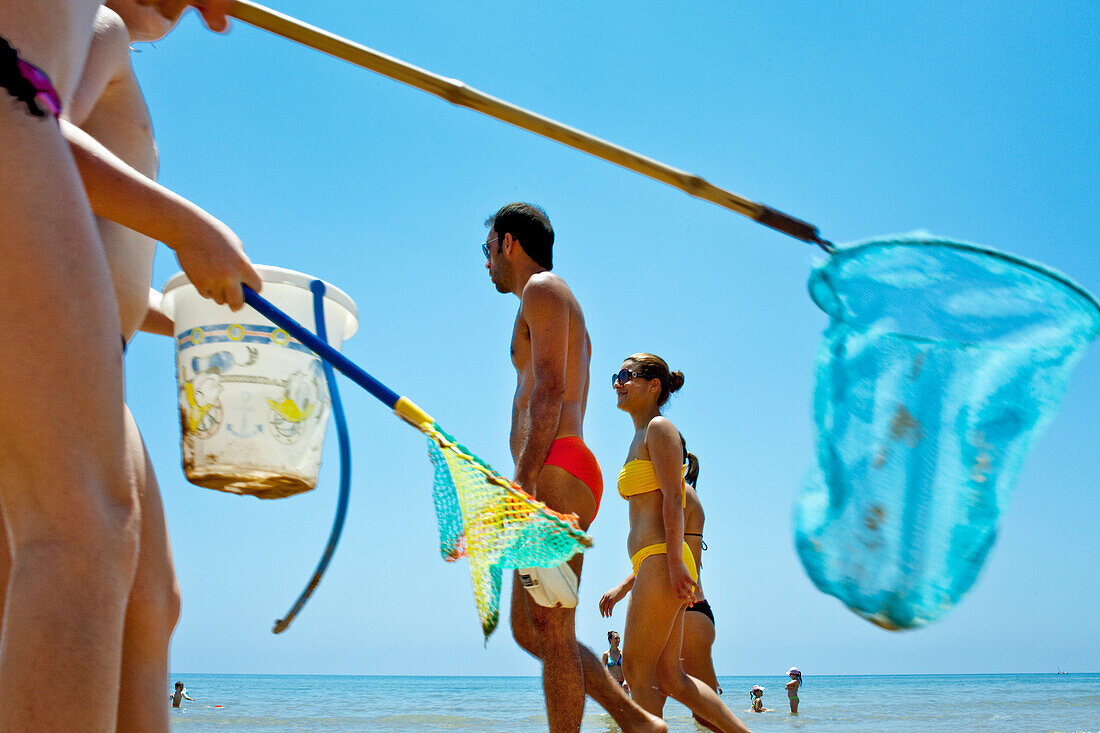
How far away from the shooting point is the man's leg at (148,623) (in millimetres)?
1459

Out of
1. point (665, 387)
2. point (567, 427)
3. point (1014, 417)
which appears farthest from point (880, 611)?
point (665, 387)

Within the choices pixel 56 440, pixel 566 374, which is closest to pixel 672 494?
pixel 566 374

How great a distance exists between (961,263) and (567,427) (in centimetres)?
159

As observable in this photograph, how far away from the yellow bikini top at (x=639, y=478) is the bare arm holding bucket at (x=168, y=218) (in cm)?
323

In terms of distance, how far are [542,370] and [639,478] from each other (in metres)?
1.43

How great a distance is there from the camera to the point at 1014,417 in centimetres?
224

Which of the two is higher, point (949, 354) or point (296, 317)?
point (296, 317)

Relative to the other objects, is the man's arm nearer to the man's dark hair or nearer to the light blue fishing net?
the man's dark hair

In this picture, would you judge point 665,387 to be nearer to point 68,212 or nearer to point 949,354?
point 949,354

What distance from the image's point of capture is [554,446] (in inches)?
135

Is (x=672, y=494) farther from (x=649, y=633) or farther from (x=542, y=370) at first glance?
(x=542, y=370)

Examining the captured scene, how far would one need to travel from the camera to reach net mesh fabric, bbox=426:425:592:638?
1919 millimetres

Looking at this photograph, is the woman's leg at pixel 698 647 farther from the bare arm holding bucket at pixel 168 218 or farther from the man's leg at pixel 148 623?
the bare arm holding bucket at pixel 168 218

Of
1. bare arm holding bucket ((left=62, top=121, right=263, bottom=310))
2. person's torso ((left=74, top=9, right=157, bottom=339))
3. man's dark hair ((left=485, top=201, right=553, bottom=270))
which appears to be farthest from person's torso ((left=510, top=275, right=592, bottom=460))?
bare arm holding bucket ((left=62, top=121, right=263, bottom=310))
